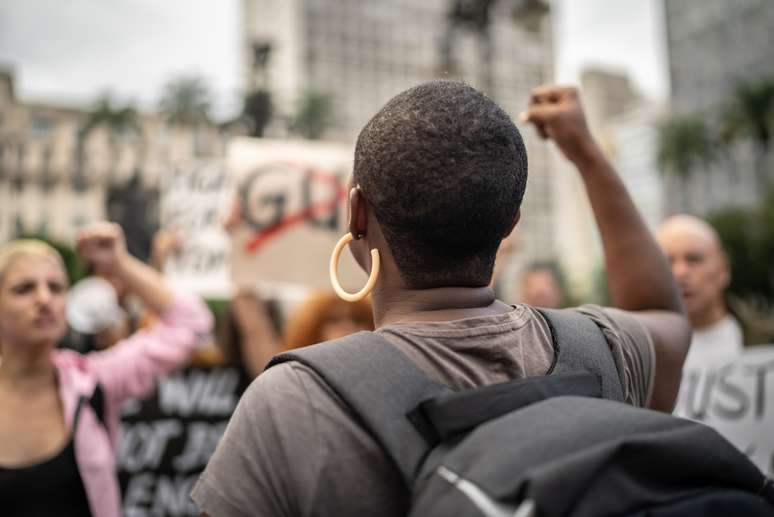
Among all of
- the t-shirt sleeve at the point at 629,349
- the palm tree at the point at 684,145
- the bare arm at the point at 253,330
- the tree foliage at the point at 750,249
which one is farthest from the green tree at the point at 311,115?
the t-shirt sleeve at the point at 629,349

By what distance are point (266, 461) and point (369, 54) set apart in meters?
73.1

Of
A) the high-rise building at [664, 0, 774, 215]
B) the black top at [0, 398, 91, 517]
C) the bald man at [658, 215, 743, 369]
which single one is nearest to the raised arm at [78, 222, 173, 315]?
the black top at [0, 398, 91, 517]

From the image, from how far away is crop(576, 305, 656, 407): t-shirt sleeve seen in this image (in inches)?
52.2

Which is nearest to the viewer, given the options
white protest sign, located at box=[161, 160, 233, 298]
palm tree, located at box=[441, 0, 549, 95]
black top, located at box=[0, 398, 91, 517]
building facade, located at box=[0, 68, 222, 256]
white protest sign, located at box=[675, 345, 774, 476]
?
black top, located at box=[0, 398, 91, 517]

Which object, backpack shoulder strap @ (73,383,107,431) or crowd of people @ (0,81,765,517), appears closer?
crowd of people @ (0,81,765,517)

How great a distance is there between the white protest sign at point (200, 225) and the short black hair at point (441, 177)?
6.39m

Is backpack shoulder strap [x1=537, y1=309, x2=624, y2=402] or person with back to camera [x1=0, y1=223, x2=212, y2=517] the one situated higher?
backpack shoulder strap [x1=537, y1=309, x2=624, y2=402]

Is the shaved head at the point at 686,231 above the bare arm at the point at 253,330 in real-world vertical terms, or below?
above

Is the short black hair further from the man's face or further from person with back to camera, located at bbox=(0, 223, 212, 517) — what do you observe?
the man's face

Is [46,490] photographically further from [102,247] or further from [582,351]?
[582,351]

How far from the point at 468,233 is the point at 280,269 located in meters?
3.59

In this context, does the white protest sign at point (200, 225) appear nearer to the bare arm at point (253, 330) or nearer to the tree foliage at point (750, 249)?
the bare arm at point (253, 330)

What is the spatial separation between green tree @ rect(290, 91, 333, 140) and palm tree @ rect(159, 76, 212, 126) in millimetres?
6884

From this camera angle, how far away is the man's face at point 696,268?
12.0ft
